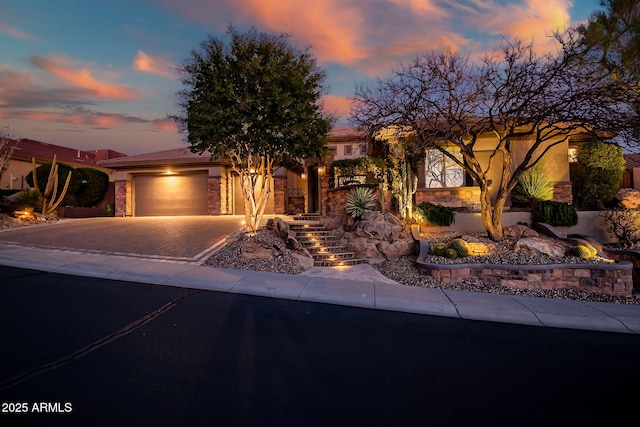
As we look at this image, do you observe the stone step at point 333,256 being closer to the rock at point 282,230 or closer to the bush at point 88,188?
the rock at point 282,230

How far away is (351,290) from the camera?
22.8 ft

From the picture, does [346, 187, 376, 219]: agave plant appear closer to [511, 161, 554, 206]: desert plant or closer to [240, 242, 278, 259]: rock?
[240, 242, 278, 259]: rock

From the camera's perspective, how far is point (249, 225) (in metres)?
11.1

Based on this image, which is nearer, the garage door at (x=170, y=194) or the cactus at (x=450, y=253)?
the cactus at (x=450, y=253)

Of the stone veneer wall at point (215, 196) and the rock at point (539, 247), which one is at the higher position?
the stone veneer wall at point (215, 196)

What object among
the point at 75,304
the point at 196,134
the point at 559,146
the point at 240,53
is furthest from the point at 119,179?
the point at 559,146

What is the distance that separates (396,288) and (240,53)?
8377 millimetres

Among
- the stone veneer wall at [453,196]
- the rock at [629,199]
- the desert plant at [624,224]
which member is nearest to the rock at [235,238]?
the stone veneer wall at [453,196]

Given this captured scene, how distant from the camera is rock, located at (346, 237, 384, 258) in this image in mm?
10258

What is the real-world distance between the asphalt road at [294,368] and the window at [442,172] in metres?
9.17

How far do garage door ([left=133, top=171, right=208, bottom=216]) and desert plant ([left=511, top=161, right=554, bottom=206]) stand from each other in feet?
56.8

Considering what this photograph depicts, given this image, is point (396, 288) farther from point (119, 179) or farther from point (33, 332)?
point (119, 179)

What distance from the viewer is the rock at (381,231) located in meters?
10.4

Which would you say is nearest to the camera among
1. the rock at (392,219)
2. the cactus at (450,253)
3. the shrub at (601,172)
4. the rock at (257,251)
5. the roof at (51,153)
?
the cactus at (450,253)
